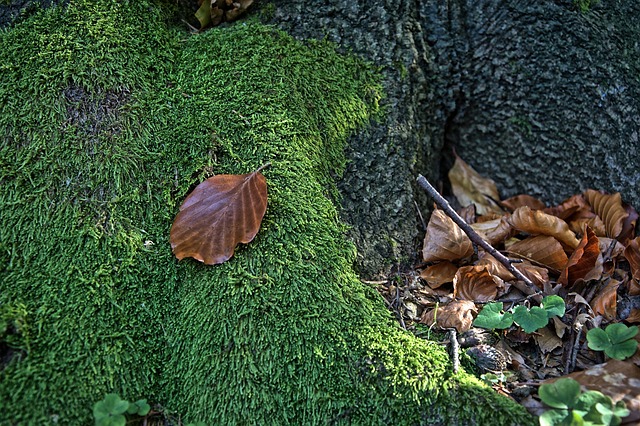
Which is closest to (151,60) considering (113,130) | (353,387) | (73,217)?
(113,130)

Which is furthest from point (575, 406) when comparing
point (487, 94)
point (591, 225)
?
point (487, 94)

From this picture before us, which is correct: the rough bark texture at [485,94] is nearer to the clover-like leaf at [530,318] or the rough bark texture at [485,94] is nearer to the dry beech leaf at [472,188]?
the dry beech leaf at [472,188]

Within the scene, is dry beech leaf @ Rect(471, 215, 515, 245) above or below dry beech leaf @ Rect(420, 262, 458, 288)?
above

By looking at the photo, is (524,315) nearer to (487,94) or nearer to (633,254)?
(633,254)

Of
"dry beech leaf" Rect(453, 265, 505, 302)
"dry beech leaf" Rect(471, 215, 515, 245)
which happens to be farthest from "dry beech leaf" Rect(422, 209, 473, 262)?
"dry beech leaf" Rect(471, 215, 515, 245)

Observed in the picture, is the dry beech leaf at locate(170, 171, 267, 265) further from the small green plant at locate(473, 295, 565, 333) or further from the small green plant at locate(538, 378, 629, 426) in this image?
the small green plant at locate(538, 378, 629, 426)

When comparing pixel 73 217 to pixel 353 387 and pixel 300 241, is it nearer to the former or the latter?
pixel 300 241
